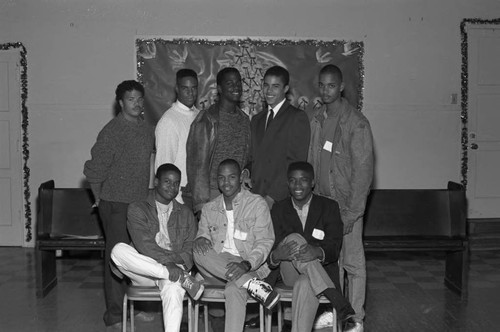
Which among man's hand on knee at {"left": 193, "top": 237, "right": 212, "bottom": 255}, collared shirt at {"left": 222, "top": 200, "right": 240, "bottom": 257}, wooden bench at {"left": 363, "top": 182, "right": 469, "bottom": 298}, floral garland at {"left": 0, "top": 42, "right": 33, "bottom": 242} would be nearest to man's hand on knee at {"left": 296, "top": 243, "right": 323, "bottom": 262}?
collared shirt at {"left": 222, "top": 200, "right": 240, "bottom": 257}

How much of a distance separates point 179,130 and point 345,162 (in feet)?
3.98

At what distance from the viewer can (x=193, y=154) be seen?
470 centimetres

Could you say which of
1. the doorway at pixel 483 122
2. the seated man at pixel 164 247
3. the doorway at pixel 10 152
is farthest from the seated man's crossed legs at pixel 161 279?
the doorway at pixel 483 122

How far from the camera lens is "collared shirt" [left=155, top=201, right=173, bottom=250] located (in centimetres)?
452

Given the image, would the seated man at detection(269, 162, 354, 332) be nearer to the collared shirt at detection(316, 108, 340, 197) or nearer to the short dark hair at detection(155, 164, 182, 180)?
the collared shirt at detection(316, 108, 340, 197)

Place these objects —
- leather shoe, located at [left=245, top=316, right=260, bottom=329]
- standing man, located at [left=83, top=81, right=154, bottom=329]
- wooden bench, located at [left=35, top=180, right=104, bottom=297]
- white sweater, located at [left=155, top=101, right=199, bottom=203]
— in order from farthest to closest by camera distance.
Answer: wooden bench, located at [left=35, top=180, right=104, bottom=297] → leather shoe, located at [left=245, top=316, right=260, bottom=329] → white sweater, located at [left=155, top=101, right=199, bottom=203] → standing man, located at [left=83, top=81, right=154, bottom=329]

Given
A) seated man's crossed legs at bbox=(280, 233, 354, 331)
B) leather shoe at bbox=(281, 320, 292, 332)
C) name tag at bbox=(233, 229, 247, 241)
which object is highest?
name tag at bbox=(233, 229, 247, 241)

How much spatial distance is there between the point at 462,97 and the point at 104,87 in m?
3.92

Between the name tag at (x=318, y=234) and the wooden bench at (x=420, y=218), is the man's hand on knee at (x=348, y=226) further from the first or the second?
the wooden bench at (x=420, y=218)

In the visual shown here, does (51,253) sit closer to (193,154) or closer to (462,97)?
(193,154)

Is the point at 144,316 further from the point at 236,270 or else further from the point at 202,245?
the point at 236,270

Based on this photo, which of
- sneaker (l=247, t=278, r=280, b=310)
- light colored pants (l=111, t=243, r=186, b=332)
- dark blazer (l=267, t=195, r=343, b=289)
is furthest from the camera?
dark blazer (l=267, t=195, r=343, b=289)

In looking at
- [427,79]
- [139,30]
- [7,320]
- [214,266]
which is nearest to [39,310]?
[7,320]

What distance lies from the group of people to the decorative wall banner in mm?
2412
